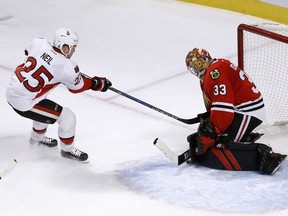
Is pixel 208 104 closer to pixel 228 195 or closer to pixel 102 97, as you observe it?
pixel 228 195

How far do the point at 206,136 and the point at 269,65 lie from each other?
144 cm

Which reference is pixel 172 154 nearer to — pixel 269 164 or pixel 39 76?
pixel 269 164

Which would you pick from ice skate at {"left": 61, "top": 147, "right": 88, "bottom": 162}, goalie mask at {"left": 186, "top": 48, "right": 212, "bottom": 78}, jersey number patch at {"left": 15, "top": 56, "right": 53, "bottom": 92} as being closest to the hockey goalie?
goalie mask at {"left": 186, "top": 48, "right": 212, "bottom": 78}

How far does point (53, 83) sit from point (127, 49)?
75.9 inches

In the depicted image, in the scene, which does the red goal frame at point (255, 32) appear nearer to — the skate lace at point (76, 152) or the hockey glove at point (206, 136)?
the hockey glove at point (206, 136)

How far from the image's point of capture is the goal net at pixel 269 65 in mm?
4133

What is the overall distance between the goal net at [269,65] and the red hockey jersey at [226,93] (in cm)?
40

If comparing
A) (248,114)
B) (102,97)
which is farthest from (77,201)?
(102,97)

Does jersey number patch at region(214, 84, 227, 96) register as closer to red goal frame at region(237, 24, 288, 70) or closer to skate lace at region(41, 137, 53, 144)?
red goal frame at region(237, 24, 288, 70)

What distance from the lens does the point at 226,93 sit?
354 centimetres

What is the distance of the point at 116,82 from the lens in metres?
4.95

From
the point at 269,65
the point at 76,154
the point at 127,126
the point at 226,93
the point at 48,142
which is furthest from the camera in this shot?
the point at 269,65

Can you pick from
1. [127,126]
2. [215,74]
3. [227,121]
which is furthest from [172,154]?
[127,126]

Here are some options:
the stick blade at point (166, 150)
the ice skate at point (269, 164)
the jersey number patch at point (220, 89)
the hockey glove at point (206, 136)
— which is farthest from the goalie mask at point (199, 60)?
the ice skate at point (269, 164)
